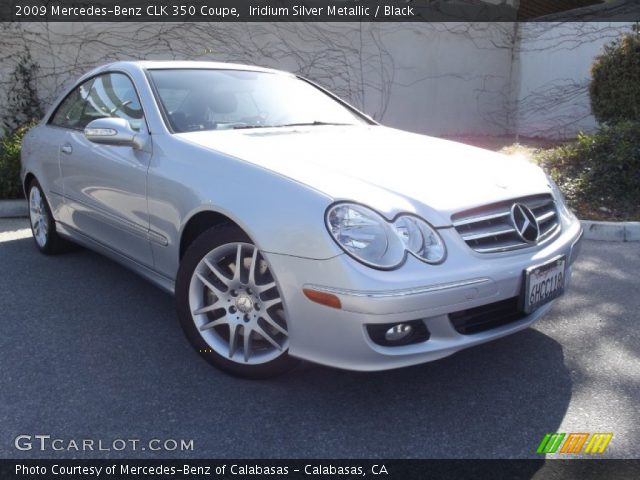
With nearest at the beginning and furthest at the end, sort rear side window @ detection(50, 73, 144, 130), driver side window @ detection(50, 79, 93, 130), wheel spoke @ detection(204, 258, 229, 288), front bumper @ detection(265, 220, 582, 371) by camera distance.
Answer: front bumper @ detection(265, 220, 582, 371) → wheel spoke @ detection(204, 258, 229, 288) → rear side window @ detection(50, 73, 144, 130) → driver side window @ detection(50, 79, 93, 130)

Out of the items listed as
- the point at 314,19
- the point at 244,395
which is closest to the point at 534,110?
the point at 314,19

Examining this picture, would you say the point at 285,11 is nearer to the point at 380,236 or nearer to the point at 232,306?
the point at 232,306

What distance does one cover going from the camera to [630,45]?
7336mm

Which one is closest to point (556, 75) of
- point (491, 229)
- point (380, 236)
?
point (491, 229)

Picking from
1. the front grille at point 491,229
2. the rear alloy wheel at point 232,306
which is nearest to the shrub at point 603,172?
the front grille at point 491,229

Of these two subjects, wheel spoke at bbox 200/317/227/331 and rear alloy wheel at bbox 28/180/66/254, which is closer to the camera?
wheel spoke at bbox 200/317/227/331

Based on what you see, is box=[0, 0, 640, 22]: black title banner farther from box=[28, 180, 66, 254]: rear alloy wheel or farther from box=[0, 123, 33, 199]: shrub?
box=[28, 180, 66, 254]: rear alloy wheel

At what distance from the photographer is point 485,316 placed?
2.48 meters

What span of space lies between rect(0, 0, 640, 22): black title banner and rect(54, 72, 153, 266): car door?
5.04 metres

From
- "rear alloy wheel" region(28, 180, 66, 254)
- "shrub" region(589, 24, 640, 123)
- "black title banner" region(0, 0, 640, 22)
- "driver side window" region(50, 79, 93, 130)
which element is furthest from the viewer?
"black title banner" region(0, 0, 640, 22)

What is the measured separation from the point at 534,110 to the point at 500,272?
9528 millimetres

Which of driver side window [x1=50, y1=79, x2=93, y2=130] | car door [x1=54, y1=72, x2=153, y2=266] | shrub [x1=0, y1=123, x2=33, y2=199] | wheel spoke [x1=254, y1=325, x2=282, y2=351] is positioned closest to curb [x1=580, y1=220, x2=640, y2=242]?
wheel spoke [x1=254, y1=325, x2=282, y2=351]

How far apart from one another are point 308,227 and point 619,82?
21.4ft

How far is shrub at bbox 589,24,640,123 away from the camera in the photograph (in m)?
7.27
